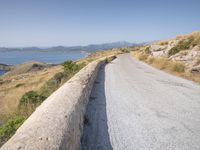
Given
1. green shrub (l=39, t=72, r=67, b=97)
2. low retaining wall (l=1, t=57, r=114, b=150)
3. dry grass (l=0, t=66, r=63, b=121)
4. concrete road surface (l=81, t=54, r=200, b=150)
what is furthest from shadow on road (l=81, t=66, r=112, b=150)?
green shrub (l=39, t=72, r=67, b=97)

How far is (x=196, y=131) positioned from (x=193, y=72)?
483 inches

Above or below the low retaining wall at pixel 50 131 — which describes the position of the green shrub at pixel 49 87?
below

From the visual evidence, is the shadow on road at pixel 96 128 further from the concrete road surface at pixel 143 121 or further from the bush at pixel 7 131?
the bush at pixel 7 131

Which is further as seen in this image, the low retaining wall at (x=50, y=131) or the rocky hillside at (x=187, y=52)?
the rocky hillside at (x=187, y=52)

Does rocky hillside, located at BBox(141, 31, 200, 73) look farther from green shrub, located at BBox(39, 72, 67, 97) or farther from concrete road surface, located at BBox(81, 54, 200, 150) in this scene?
green shrub, located at BBox(39, 72, 67, 97)

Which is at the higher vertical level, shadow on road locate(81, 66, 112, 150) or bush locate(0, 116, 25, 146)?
bush locate(0, 116, 25, 146)

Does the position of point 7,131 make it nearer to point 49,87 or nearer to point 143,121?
point 143,121

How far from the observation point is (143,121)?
6.70 metres

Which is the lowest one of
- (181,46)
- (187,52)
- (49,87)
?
(49,87)

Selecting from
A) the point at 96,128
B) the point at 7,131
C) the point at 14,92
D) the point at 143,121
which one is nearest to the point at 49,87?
the point at 7,131

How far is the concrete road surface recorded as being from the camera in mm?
5191

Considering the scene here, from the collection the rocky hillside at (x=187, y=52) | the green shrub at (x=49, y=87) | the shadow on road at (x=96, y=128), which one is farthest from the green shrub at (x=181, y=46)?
the shadow on road at (x=96, y=128)

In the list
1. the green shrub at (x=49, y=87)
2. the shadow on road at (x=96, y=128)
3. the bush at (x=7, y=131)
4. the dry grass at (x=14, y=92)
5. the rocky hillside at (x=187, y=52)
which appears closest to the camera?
the shadow on road at (x=96, y=128)

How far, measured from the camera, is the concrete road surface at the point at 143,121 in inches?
204
